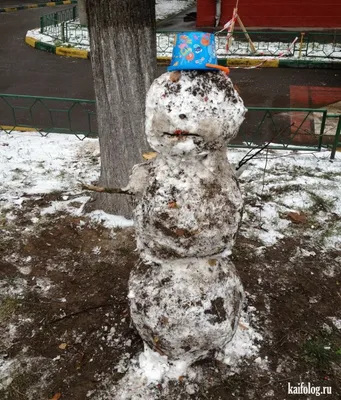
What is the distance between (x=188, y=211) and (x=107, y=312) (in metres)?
1.55

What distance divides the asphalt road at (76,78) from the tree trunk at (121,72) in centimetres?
534

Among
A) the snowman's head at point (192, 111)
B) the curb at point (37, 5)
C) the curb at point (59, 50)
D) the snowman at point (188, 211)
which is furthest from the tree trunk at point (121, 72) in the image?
the curb at point (37, 5)

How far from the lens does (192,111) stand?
6.47 ft

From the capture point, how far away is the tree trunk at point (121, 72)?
3543 mm

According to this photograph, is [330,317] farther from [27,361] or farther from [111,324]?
[27,361]

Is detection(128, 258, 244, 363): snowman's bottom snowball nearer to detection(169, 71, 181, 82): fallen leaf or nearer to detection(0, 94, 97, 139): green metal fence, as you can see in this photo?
detection(169, 71, 181, 82): fallen leaf

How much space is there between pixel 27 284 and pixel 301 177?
3590 millimetres

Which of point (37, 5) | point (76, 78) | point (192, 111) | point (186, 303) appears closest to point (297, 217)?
→ point (186, 303)

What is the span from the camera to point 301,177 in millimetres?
5328

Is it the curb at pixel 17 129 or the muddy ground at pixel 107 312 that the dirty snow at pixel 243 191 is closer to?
the muddy ground at pixel 107 312

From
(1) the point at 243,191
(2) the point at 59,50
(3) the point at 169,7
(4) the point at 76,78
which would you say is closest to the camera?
(1) the point at 243,191

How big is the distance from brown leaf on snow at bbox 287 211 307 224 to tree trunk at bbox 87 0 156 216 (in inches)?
70.6

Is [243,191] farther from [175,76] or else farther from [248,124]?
[175,76]

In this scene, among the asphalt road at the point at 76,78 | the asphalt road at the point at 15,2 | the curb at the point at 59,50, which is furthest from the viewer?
the asphalt road at the point at 15,2
